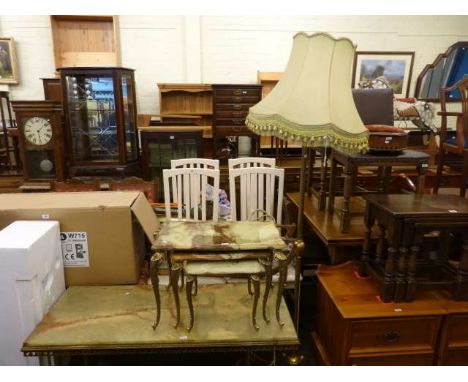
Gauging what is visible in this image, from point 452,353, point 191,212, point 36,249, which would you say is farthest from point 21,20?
point 452,353

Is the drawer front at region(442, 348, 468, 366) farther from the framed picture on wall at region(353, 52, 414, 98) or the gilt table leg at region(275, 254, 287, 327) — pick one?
the framed picture on wall at region(353, 52, 414, 98)

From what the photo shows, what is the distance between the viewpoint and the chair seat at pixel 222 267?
123cm

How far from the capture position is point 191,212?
2213mm

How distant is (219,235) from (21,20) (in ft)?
12.7

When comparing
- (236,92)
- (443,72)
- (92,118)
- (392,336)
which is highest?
(443,72)

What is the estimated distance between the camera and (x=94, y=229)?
5.08ft

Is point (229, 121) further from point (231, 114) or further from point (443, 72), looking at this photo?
point (443, 72)

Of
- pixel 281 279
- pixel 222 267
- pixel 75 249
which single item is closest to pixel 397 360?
pixel 281 279

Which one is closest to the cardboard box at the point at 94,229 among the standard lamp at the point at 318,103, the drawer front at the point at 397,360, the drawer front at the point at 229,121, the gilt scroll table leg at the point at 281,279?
the gilt scroll table leg at the point at 281,279

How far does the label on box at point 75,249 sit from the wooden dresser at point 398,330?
1.13 m

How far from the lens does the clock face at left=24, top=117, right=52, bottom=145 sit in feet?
9.97

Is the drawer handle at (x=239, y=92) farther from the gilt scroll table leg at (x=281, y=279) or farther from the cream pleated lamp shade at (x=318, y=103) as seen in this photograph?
the gilt scroll table leg at (x=281, y=279)

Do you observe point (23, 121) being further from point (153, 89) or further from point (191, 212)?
point (191, 212)

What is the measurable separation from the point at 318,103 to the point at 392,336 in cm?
102
